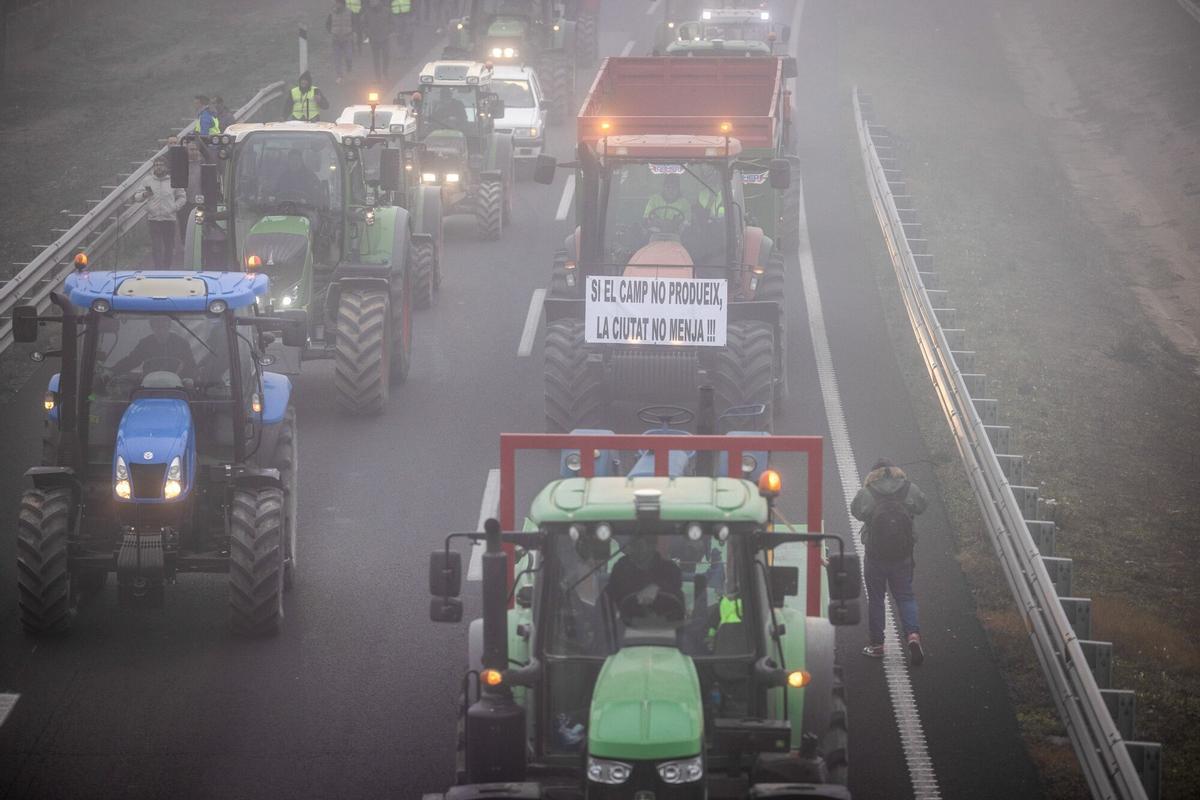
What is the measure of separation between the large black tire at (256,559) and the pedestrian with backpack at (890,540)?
172 inches

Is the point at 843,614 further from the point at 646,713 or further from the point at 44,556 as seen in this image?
the point at 44,556

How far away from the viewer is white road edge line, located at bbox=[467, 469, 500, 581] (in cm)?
1445

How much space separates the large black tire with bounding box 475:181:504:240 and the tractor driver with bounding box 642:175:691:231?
28.7 ft

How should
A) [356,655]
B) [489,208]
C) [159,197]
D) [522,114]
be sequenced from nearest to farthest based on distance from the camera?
[356,655], [159,197], [489,208], [522,114]

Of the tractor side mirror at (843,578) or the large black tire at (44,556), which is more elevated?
the large black tire at (44,556)

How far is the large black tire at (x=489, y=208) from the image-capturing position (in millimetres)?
26484

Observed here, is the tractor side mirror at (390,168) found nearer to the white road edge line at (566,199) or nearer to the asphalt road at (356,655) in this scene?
the asphalt road at (356,655)

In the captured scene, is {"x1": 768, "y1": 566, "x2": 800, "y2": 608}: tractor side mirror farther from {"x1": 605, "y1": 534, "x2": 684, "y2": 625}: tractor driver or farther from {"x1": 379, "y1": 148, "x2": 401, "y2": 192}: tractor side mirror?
{"x1": 379, "y1": 148, "x2": 401, "y2": 192}: tractor side mirror

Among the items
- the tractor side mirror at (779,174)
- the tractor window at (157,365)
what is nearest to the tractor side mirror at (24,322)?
the tractor window at (157,365)

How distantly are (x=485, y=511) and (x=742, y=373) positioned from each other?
9.93 ft

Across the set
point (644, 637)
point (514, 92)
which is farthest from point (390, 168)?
point (514, 92)

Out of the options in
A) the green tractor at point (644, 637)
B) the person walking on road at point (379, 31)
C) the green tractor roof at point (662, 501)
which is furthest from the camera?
the person walking on road at point (379, 31)

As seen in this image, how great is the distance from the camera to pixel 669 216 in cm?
1802

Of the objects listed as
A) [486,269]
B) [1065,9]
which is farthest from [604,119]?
[1065,9]
